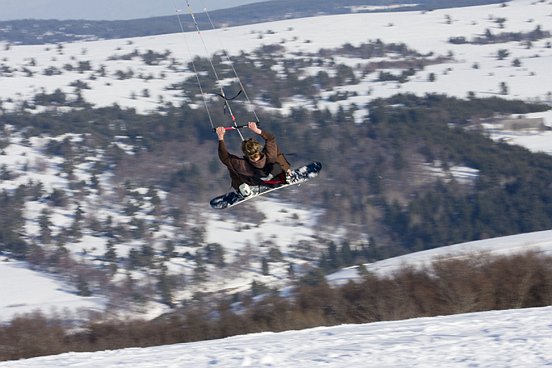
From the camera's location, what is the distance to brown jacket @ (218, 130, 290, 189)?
14.0 m

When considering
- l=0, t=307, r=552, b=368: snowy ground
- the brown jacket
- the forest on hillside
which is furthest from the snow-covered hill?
l=0, t=307, r=552, b=368: snowy ground

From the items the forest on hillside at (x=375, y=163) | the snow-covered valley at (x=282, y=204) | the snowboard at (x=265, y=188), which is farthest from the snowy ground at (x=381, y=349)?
the forest on hillside at (x=375, y=163)

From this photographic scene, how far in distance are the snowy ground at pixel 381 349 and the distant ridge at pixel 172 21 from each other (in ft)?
362

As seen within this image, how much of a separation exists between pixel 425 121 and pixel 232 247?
94.5ft

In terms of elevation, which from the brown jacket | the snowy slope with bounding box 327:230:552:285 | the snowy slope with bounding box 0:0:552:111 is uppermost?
the brown jacket

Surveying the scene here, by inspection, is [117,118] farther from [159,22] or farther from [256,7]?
[256,7]

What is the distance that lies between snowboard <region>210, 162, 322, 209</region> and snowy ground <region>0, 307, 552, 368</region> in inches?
79.4

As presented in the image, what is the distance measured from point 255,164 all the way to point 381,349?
11.7ft

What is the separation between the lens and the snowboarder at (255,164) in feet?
45.4

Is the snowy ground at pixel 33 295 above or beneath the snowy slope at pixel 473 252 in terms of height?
beneath

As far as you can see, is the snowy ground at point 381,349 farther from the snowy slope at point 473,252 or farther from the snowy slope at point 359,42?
the snowy slope at point 359,42

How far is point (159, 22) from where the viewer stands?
445 ft

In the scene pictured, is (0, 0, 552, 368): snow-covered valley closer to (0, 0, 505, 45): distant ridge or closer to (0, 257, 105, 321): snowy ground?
(0, 257, 105, 321): snowy ground

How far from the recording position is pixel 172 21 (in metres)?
133
